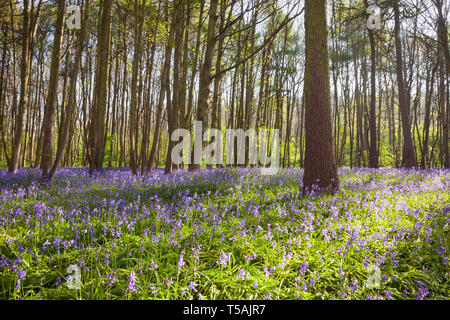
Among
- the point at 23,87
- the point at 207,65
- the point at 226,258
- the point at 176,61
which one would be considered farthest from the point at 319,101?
the point at 23,87

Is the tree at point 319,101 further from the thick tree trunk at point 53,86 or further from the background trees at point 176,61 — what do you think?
the thick tree trunk at point 53,86

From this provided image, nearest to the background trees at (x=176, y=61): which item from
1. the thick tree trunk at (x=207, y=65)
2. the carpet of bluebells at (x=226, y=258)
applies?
the thick tree trunk at (x=207, y=65)

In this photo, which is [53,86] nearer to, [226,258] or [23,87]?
[23,87]

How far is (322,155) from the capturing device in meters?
5.31

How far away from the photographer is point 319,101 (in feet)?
17.3

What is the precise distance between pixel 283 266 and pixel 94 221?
2.62m

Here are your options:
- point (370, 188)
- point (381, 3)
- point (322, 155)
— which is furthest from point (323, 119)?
point (381, 3)

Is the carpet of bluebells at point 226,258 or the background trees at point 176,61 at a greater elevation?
the background trees at point 176,61

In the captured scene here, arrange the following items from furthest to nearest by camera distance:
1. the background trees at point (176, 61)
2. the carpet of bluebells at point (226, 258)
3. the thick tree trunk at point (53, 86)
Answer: the background trees at point (176, 61)
the thick tree trunk at point (53, 86)
the carpet of bluebells at point (226, 258)

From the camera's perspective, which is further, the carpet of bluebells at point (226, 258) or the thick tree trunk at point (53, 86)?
the thick tree trunk at point (53, 86)

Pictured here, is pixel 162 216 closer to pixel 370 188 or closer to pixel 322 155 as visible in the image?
pixel 322 155

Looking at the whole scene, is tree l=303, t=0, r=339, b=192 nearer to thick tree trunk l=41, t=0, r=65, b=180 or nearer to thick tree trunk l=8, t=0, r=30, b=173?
thick tree trunk l=41, t=0, r=65, b=180

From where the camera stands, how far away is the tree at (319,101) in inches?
207

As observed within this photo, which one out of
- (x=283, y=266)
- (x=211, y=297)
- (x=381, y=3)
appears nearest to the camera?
(x=211, y=297)
